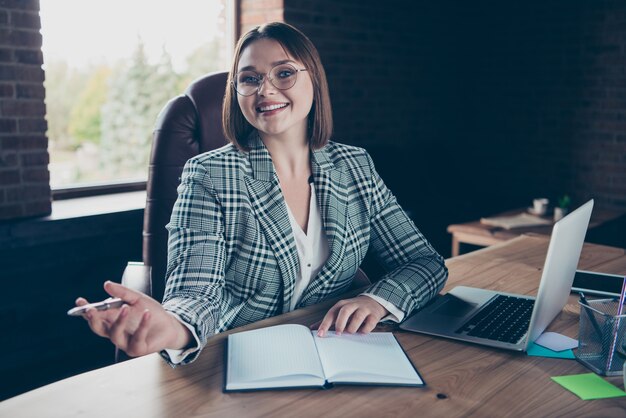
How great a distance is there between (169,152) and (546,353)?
48.3 inches

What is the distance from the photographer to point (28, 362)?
8.71 feet

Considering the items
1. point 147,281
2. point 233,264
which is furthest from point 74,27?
point 233,264

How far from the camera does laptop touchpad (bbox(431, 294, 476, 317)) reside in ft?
4.82

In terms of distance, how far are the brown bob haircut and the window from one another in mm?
1513

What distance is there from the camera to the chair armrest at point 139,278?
1.78 m

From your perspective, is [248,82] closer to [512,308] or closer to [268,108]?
[268,108]

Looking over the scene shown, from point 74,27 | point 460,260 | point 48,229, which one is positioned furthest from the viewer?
point 74,27

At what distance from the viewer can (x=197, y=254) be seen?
4.60ft

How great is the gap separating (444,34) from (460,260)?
3156 millimetres

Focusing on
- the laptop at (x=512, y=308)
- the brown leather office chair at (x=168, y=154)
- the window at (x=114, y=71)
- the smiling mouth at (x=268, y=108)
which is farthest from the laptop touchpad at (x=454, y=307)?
the window at (x=114, y=71)

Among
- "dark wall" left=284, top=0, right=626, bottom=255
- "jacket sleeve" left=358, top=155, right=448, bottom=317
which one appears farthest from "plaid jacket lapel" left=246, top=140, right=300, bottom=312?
"dark wall" left=284, top=0, right=626, bottom=255

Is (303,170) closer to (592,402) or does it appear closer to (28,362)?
(592,402)

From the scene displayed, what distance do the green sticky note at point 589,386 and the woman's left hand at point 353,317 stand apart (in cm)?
38

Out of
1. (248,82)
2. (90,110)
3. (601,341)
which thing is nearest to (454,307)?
(601,341)
